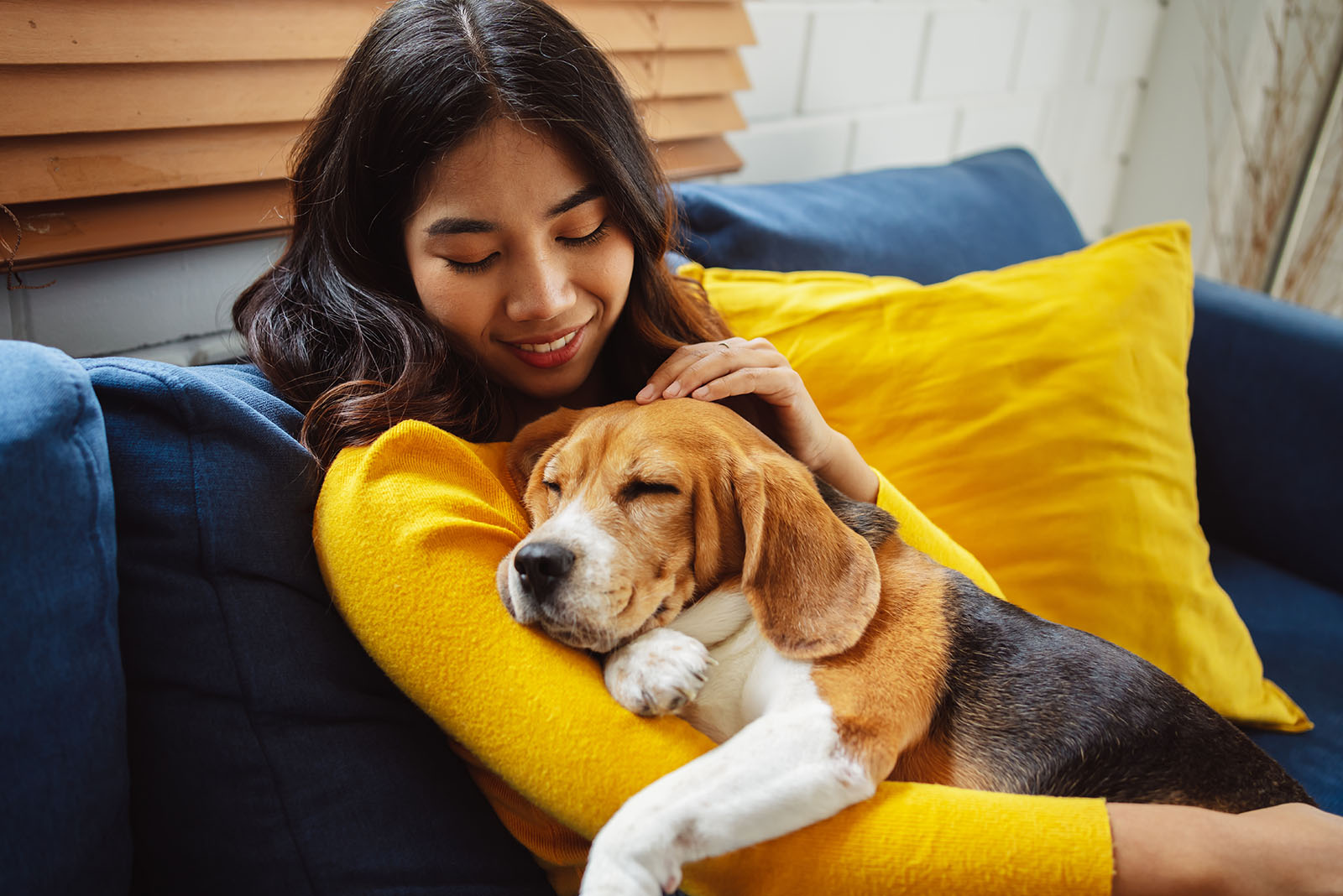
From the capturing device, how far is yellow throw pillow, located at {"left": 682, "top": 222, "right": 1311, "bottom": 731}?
1.54m

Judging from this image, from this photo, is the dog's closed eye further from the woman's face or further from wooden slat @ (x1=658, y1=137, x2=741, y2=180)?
wooden slat @ (x1=658, y1=137, x2=741, y2=180)

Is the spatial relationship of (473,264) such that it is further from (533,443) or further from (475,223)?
(533,443)

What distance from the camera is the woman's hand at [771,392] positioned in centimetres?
116

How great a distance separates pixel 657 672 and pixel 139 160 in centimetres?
117

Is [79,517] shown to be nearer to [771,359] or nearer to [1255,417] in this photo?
[771,359]

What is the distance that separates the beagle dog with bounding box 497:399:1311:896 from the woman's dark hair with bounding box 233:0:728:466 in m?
0.22

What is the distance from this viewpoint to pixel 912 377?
158 centimetres

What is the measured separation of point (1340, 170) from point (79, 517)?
4857 mm

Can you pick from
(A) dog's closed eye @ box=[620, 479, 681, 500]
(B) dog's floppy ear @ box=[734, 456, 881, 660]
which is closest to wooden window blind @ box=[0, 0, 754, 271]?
(A) dog's closed eye @ box=[620, 479, 681, 500]

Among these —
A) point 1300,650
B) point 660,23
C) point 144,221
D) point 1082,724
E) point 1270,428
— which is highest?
point 660,23

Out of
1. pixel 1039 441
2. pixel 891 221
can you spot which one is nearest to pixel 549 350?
pixel 1039 441

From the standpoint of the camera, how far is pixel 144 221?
4.70 feet

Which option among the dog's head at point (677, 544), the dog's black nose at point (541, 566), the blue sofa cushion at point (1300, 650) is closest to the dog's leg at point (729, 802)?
the dog's head at point (677, 544)

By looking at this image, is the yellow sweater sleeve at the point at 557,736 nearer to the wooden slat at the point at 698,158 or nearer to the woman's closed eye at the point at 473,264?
the woman's closed eye at the point at 473,264
